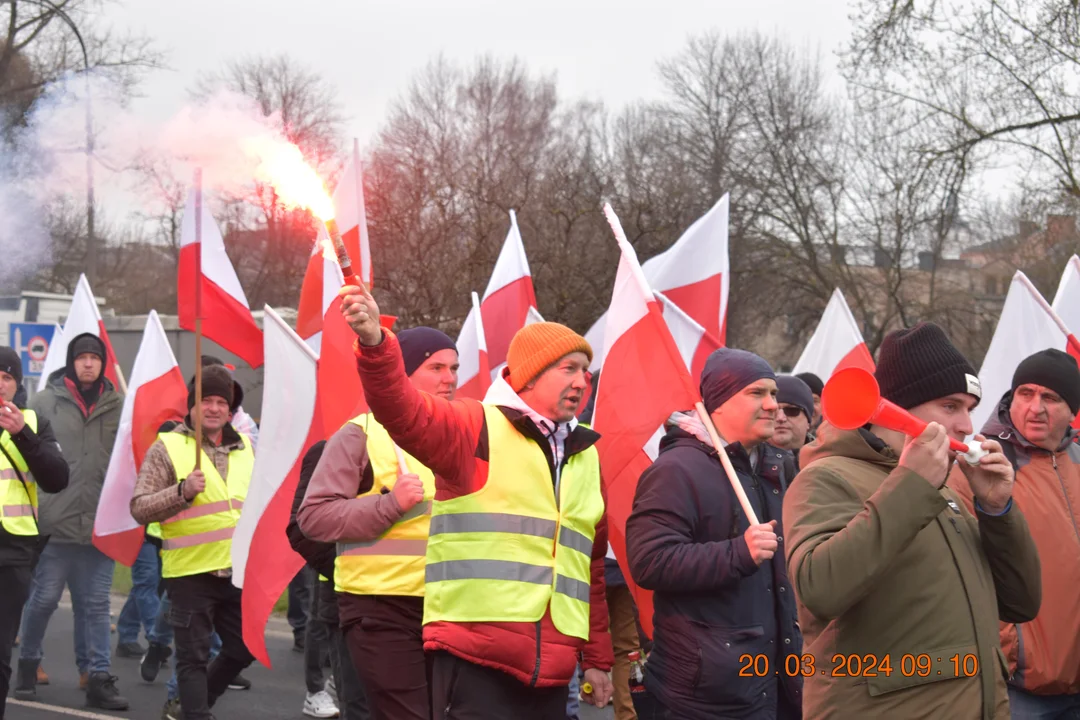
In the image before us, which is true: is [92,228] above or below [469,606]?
above

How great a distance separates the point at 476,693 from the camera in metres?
3.76

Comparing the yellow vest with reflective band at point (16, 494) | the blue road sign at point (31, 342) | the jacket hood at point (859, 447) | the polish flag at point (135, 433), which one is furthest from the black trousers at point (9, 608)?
the blue road sign at point (31, 342)

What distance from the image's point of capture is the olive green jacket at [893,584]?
111 inches

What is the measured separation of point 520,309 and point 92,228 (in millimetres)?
3078

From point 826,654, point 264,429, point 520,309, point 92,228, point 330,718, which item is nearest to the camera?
point 826,654

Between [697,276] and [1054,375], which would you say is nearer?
[1054,375]

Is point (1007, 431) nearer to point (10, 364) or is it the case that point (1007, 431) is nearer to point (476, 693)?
point (476, 693)

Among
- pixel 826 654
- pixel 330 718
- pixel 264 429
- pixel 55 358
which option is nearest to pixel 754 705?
pixel 826 654

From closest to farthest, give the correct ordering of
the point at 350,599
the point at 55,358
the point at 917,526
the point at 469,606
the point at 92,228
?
the point at 917,526
the point at 469,606
the point at 350,599
the point at 92,228
the point at 55,358

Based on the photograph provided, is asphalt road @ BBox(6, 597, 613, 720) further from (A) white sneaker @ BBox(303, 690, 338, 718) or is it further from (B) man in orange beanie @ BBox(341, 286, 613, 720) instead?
(B) man in orange beanie @ BBox(341, 286, 613, 720)

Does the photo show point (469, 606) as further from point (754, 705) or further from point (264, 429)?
Result: point (264, 429)

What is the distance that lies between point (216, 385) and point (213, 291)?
859mm

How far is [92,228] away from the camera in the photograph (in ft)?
26.7

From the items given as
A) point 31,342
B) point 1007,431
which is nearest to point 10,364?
point 1007,431
